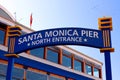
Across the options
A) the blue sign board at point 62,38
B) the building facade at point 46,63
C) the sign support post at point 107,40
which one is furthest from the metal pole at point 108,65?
the building facade at point 46,63

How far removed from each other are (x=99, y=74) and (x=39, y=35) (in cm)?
3084

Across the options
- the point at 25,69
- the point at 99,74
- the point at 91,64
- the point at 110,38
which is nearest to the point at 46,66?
the point at 25,69

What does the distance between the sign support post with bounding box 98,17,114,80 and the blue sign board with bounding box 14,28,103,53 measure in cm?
23

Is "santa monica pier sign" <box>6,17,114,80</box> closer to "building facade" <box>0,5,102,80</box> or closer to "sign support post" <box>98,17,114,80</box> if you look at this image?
"sign support post" <box>98,17,114,80</box>

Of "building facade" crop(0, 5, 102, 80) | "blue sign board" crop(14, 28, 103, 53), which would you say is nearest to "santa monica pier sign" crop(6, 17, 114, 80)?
"blue sign board" crop(14, 28, 103, 53)

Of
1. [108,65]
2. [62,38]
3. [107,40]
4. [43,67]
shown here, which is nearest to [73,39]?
[62,38]

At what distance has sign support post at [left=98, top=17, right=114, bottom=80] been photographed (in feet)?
39.9

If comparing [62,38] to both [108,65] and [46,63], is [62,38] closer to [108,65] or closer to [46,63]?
[108,65]

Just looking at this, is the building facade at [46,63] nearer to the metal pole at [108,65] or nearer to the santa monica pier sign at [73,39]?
the santa monica pier sign at [73,39]

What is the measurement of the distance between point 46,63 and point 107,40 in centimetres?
1821

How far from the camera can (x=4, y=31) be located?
85.8ft

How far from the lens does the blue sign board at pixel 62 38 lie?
13102mm

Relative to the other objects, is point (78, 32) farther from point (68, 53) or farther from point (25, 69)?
point (68, 53)

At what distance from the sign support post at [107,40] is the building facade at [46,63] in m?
14.2
